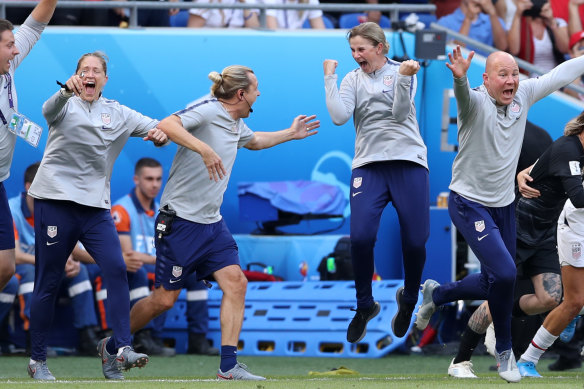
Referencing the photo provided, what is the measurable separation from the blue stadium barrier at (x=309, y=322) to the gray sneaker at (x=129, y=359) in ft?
11.0

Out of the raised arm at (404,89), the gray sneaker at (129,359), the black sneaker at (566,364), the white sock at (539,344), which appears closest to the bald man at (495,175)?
the raised arm at (404,89)

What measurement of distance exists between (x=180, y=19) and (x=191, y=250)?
591cm

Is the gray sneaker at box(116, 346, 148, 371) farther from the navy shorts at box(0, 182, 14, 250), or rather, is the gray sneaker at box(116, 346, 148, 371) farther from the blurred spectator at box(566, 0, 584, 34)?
the blurred spectator at box(566, 0, 584, 34)

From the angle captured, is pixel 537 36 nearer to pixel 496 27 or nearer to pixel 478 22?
pixel 496 27

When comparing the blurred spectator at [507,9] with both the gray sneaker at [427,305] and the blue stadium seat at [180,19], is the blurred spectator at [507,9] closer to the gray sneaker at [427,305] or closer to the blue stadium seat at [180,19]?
the blue stadium seat at [180,19]

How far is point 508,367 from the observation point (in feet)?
28.7

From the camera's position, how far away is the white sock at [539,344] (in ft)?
32.4

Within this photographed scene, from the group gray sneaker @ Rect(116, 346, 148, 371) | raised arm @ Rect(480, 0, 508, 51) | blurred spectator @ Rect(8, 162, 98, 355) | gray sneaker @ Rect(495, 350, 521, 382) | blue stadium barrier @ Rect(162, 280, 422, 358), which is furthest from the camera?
raised arm @ Rect(480, 0, 508, 51)

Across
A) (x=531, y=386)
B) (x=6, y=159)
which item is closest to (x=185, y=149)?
(x=6, y=159)

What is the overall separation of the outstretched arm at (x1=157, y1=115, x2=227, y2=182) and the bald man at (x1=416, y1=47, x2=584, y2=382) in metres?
1.75

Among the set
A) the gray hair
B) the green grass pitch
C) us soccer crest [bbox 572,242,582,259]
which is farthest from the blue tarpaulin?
the gray hair

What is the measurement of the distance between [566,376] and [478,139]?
2236 mm

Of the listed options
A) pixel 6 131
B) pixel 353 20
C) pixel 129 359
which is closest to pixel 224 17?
pixel 353 20

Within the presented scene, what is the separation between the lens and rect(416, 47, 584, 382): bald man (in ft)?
28.6
